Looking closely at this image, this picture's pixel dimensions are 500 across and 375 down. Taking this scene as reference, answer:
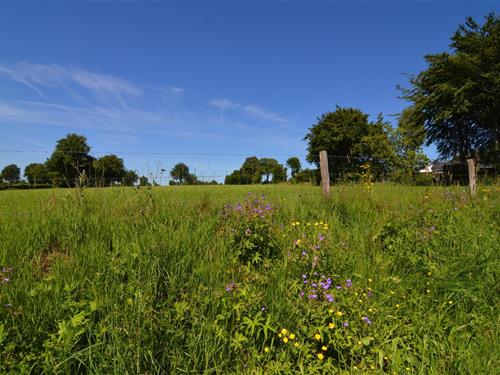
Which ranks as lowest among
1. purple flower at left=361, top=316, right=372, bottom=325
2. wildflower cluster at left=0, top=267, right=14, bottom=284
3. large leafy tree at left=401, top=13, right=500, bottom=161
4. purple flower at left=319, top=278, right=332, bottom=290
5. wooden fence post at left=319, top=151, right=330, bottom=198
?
purple flower at left=361, top=316, right=372, bottom=325

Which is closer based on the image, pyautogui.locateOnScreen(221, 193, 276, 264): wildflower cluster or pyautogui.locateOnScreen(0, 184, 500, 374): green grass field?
pyautogui.locateOnScreen(0, 184, 500, 374): green grass field

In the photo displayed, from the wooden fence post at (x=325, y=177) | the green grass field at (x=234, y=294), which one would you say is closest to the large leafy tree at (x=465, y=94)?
the wooden fence post at (x=325, y=177)

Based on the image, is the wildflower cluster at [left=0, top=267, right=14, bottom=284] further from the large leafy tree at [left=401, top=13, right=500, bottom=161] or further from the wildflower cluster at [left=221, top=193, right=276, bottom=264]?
the large leafy tree at [left=401, top=13, right=500, bottom=161]

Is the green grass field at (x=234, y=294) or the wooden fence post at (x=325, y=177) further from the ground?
the wooden fence post at (x=325, y=177)

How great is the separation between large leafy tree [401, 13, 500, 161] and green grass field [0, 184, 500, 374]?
18619mm

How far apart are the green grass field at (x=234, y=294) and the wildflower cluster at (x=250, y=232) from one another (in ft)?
0.07

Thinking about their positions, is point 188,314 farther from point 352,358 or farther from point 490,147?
point 490,147

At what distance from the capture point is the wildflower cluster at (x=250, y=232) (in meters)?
3.76

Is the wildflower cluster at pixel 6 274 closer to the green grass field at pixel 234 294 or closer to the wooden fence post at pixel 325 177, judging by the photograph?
the green grass field at pixel 234 294

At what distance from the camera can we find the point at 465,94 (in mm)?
18938

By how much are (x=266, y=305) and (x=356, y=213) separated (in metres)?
3.26

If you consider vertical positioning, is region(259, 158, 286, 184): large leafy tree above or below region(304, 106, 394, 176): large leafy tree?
below

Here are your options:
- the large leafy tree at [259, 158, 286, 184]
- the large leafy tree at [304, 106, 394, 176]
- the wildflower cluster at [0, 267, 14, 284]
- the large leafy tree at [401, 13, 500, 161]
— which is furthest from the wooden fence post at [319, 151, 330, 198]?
the large leafy tree at [304, 106, 394, 176]

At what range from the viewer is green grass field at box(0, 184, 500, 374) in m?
2.26
